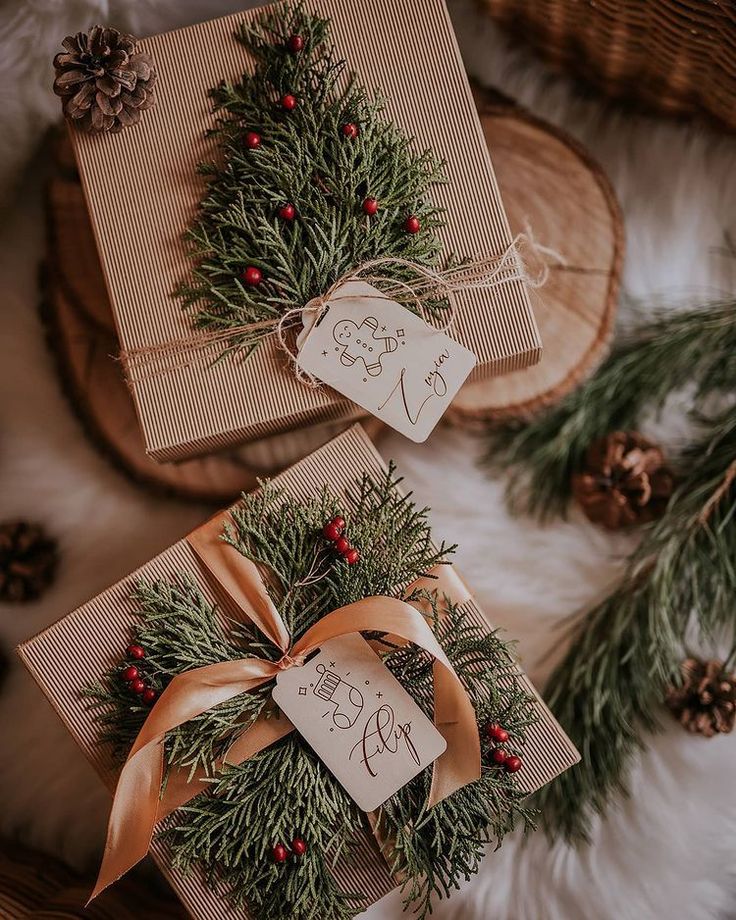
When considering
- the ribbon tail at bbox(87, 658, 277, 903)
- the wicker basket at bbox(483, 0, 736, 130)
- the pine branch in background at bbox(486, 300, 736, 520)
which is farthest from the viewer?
the pine branch in background at bbox(486, 300, 736, 520)

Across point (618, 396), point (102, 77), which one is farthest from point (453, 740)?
point (102, 77)

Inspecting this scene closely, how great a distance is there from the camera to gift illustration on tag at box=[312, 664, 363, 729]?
0.74 metres

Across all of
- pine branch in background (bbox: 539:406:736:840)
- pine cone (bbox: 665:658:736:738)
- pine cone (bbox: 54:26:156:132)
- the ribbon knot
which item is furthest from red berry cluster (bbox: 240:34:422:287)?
pine cone (bbox: 665:658:736:738)

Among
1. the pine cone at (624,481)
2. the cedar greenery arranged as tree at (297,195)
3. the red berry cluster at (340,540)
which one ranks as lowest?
the red berry cluster at (340,540)

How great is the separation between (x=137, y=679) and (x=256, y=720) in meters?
0.12

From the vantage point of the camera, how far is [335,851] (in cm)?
77

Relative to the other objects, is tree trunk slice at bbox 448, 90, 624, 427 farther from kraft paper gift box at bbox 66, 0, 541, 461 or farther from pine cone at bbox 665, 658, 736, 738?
pine cone at bbox 665, 658, 736, 738

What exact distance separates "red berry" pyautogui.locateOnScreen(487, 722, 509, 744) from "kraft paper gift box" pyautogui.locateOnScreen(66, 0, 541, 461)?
0.35 m

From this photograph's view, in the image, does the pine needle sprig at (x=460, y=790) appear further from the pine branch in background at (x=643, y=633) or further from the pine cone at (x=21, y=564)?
the pine cone at (x=21, y=564)

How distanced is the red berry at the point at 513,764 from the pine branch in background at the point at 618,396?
35cm

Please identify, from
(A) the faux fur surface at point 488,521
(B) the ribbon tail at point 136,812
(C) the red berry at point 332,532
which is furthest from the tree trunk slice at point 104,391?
(B) the ribbon tail at point 136,812

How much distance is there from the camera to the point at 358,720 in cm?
74

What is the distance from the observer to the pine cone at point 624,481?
3.26ft

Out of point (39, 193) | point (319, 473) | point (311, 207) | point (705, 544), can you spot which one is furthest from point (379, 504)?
point (39, 193)
